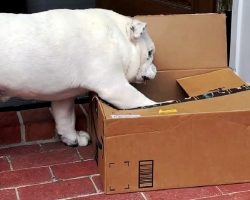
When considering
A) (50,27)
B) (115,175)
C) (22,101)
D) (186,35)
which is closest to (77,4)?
(22,101)

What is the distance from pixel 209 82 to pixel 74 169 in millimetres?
641

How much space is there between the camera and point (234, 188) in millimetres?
1928

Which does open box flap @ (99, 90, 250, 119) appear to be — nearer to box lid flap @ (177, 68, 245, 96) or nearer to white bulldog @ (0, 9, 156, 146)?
white bulldog @ (0, 9, 156, 146)

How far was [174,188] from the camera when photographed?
1913mm

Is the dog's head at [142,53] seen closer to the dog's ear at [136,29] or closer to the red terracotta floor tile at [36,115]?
the dog's ear at [136,29]

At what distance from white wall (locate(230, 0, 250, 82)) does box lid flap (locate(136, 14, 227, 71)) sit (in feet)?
0.93

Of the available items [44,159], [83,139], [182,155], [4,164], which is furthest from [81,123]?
[182,155]

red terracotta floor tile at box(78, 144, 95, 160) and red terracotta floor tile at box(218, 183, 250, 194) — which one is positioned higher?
red terracotta floor tile at box(78, 144, 95, 160)

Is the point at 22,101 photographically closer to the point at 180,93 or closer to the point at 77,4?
the point at 180,93

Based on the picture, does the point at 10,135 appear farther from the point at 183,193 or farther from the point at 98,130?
the point at 183,193

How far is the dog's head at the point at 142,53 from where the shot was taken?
6.56 feet

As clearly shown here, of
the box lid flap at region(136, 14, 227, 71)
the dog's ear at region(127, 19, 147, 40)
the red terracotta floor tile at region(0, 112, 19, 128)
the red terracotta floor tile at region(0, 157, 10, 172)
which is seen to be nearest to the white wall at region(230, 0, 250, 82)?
the box lid flap at region(136, 14, 227, 71)

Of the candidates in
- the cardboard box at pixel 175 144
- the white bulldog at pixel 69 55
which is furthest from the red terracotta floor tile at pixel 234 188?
the white bulldog at pixel 69 55

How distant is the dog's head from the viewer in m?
2.00
